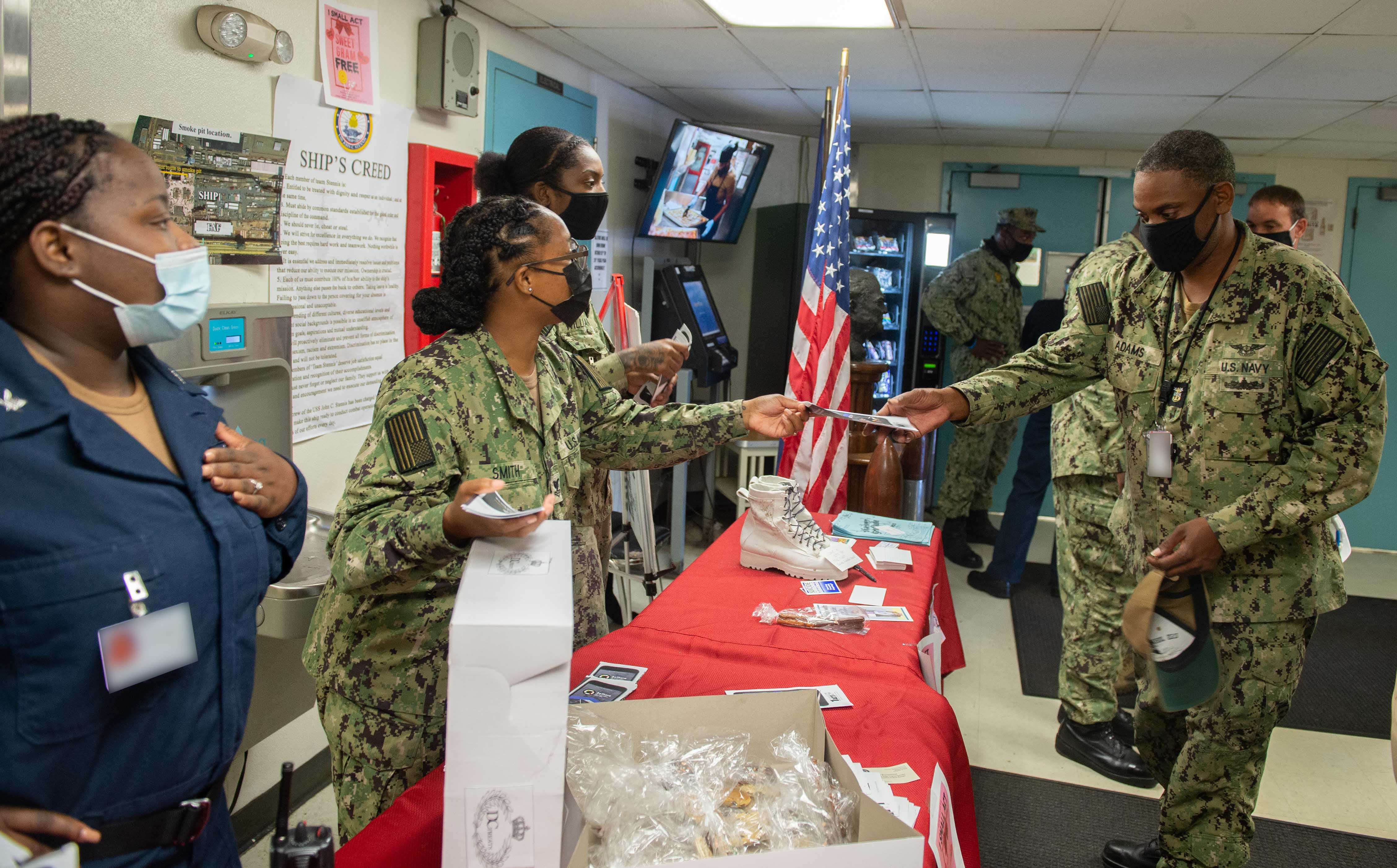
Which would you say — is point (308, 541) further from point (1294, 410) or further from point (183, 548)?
point (1294, 410)

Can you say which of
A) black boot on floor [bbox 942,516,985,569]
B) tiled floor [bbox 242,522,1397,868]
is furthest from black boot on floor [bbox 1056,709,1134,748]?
black boot on floor [bbox 942,516,985,569]

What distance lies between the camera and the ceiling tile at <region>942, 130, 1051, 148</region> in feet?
19.1

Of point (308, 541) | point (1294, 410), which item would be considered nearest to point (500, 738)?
point (308, 541)

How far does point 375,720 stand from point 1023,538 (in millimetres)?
4024

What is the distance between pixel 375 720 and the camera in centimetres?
148

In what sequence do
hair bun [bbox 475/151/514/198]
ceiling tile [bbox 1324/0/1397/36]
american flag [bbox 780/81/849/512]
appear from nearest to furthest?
hair bun [bbox 475/151/514/198] → ceiling tile [bbox 1324/0/1397/36] → american flag [bbox 780/81/849/512]

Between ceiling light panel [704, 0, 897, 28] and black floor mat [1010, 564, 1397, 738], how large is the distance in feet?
9.09

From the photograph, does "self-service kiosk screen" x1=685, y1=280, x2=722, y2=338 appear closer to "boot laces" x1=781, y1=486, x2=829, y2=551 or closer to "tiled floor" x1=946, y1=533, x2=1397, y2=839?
"tiled floor" x1=946, y1=533, x2=1397, y2=839

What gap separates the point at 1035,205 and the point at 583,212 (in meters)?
4.88

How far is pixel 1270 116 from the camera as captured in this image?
4879mm

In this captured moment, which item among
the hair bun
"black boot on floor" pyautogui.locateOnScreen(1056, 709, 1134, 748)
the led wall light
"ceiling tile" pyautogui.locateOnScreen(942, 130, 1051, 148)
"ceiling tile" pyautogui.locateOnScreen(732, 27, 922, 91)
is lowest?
"black boot on floor" pyautogui.locateOnScreen(1056, 709, 1134, 748)

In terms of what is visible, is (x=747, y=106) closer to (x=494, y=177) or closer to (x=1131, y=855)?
(x=494, y=177)

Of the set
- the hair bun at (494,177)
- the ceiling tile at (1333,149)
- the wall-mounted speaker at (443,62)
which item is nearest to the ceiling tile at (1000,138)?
the ceiling tile at (1333,149)

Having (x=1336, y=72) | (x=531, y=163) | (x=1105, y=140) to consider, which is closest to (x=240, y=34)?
(x=531, y=163)
